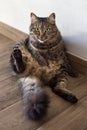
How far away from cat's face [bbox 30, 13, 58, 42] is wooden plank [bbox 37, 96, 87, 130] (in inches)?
19.0

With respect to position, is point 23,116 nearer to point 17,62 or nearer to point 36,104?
point 36,104

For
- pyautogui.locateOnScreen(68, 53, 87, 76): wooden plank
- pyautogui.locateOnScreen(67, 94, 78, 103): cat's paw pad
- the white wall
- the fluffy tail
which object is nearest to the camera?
the fluffy tail

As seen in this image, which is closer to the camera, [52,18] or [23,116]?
[23,116]

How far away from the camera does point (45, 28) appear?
5.21 ft

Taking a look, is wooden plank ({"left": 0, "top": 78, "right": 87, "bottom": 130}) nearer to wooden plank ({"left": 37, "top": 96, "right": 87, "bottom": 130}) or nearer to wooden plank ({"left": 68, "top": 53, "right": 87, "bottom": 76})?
wooden plank ({"left": 37, "top": 96, "right": 87, "bottom": 130})

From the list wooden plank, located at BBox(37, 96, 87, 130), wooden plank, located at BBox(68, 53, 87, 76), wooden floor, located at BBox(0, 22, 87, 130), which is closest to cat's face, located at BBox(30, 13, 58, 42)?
wooden plank, located at BBox(68, 53, 87, 76)

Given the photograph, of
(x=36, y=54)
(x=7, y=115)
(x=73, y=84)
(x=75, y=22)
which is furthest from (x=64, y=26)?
(x=7, y=115)

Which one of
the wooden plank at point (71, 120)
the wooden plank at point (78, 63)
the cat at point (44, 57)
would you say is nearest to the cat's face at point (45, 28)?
the cat at point (44, 57)

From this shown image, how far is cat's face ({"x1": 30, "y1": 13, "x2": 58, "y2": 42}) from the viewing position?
1591mm

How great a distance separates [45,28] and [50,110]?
523 millimetres

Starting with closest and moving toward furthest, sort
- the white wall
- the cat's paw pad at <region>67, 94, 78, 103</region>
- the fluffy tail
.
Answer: the fluffy tail → the cat's paw pad at <region>67, 94, 78, 103</region> → the white wall

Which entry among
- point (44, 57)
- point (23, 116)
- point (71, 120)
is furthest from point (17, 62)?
point (71, 120)

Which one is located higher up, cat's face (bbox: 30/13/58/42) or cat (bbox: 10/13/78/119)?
cat's face (bbox: 30/13/58/42)

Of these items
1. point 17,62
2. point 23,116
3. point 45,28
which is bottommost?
point 23,116
